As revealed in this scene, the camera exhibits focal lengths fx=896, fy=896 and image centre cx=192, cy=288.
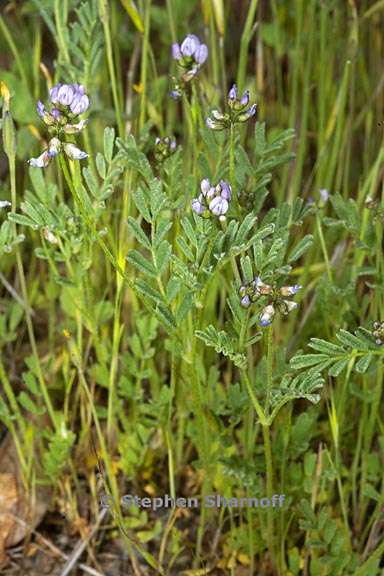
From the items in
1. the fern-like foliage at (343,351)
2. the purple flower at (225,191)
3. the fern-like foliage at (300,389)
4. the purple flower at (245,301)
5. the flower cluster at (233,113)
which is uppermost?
the flower cluster at (233,113)

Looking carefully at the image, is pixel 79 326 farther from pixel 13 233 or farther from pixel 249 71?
pixel 249 71

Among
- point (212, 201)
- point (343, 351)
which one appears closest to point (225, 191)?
point (212, 201)

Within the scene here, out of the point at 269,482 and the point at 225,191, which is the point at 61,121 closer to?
the point at 225,191

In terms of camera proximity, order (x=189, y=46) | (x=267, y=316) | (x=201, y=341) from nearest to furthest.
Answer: (x=267, y=316)
(x=189, y=46)
(x=201, y=341)

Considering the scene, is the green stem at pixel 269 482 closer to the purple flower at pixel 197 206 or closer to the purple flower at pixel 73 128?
the purple flower at pixel 197 206

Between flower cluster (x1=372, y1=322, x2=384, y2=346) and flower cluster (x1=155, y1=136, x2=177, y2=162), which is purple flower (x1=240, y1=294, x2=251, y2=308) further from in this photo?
flower cluster (x1=155, y1=136, x2=177, y2=162)

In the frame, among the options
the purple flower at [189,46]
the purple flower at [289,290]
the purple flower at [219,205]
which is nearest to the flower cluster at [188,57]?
the purple flower at [189,46]
